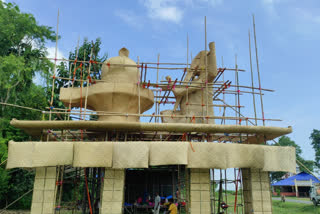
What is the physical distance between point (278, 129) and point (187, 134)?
4082mm

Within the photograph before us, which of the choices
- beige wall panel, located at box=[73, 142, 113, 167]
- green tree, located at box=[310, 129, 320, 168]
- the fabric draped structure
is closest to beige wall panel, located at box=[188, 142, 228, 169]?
the fabric draped structure

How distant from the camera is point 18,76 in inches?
864

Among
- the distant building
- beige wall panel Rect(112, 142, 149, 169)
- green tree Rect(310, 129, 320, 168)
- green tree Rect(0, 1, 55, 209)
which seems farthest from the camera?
green tree Rect(310, 129, 320, 168)

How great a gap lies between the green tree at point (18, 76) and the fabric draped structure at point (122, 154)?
10374mm

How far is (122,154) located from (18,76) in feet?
50.9

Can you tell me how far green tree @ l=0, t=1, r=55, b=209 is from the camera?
69.4 ft

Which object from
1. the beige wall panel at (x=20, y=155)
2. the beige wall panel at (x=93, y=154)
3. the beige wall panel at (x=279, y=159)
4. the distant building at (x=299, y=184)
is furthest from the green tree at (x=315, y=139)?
the beige wall panel at (x=20, y=155)

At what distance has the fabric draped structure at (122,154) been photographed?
10.8 metres

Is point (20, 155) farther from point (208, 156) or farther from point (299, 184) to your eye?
point (299, 184)

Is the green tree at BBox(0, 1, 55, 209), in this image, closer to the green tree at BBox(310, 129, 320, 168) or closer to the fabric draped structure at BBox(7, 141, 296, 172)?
the fabric draped structure at BBox(7, 141, 296, 172)

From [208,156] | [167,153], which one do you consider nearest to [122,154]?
[167,153]

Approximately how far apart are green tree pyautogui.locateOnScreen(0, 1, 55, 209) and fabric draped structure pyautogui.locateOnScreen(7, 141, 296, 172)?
10374 millimetres

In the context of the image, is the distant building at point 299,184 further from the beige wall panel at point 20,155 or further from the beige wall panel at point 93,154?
the beige wall panel at point 20,155

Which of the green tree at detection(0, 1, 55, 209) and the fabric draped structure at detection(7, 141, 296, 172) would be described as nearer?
the fabric draped structure at detection(7, 141, 296, 172)
